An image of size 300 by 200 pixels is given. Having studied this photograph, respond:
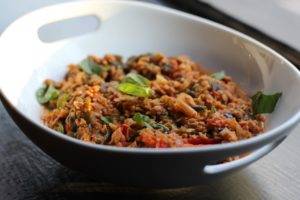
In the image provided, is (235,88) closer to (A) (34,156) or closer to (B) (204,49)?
(B) (204,49)

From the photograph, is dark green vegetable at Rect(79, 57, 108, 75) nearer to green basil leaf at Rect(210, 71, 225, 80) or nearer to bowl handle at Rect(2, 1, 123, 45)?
bowl handle at Rect(2, 1, 123, 45)

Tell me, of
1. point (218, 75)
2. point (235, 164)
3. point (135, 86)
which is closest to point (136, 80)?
point (135, 86)

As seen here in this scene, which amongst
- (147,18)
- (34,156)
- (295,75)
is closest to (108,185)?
(34,156)

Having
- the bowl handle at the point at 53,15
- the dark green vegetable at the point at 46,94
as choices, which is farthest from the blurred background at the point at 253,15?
the dark green vegetable at the point at 46,94

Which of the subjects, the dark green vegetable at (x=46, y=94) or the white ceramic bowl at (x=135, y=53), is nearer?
the white ceramic bowl at (x=135, y=53)

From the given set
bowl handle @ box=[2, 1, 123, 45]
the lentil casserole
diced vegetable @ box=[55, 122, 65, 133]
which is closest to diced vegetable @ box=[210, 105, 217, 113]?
the lentil casserole

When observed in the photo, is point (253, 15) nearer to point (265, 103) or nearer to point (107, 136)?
point (265, 103)

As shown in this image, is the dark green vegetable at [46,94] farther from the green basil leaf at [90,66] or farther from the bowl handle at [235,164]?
the bowl handle at [235,164]
